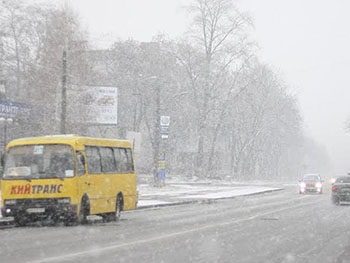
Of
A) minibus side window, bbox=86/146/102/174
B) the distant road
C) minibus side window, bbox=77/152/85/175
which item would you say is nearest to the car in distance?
the distant road

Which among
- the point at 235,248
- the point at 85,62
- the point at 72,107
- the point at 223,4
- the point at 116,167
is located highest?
the point at 223,4

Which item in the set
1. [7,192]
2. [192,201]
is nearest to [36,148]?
[7,192]

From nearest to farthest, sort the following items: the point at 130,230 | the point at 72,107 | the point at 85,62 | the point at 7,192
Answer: the point at 130,230
the point at 7,192
the point at 72,107
the point at 85,62

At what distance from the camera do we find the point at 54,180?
20547mm

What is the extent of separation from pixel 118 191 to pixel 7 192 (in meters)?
4.35

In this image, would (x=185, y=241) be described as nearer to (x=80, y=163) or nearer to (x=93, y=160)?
(x=80, y=163)

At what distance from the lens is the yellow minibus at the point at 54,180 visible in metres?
20.4

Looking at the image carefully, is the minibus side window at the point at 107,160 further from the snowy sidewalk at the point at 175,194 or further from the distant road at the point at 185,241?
the snowy sidewalk at the point at 175,194

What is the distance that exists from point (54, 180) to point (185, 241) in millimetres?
6027

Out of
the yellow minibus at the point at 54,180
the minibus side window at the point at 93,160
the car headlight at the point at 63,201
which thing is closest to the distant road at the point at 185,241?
the yellow minibus at the point at 54,180

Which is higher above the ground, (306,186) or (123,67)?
(123,67)

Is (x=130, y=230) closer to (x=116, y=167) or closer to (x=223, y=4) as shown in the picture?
(x=116, y=167)

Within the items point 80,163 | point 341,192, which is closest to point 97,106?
point 341,192

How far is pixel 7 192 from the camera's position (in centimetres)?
2061
